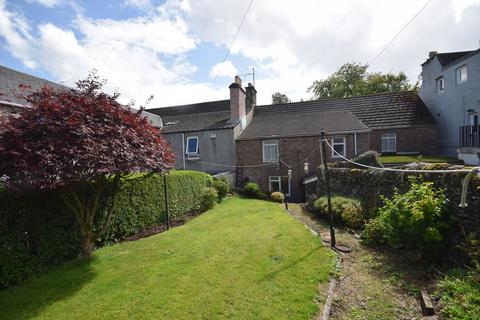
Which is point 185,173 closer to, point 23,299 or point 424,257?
point 23,299

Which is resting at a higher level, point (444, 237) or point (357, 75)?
point (357, 75)

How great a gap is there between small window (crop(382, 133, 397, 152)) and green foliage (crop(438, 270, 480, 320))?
17.1 m

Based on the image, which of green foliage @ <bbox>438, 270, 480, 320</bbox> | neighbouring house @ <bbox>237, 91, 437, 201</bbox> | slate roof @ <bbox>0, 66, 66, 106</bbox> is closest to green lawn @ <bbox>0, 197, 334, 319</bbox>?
green foliage @ <bbox>438, 270, 480, 320</bbox>

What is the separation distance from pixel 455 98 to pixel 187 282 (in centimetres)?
2086

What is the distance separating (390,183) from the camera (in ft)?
29.7

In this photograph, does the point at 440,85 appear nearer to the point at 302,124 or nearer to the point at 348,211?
the point at 302,124

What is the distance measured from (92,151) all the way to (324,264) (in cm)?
559

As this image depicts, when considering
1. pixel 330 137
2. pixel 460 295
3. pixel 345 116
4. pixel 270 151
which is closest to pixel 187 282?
pixel 460 295

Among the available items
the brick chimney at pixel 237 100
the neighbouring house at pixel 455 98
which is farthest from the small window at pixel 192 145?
the neighbouring house at pixel 455 98

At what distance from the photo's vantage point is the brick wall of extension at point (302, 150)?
1897 centimetres

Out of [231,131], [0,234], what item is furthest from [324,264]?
[231,131]

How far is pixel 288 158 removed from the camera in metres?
19.8

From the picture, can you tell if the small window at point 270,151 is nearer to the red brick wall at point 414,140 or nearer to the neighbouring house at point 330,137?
the neighbouring house at point 330,137

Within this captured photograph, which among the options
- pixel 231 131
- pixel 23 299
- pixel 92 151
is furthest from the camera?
pixel 231 131
